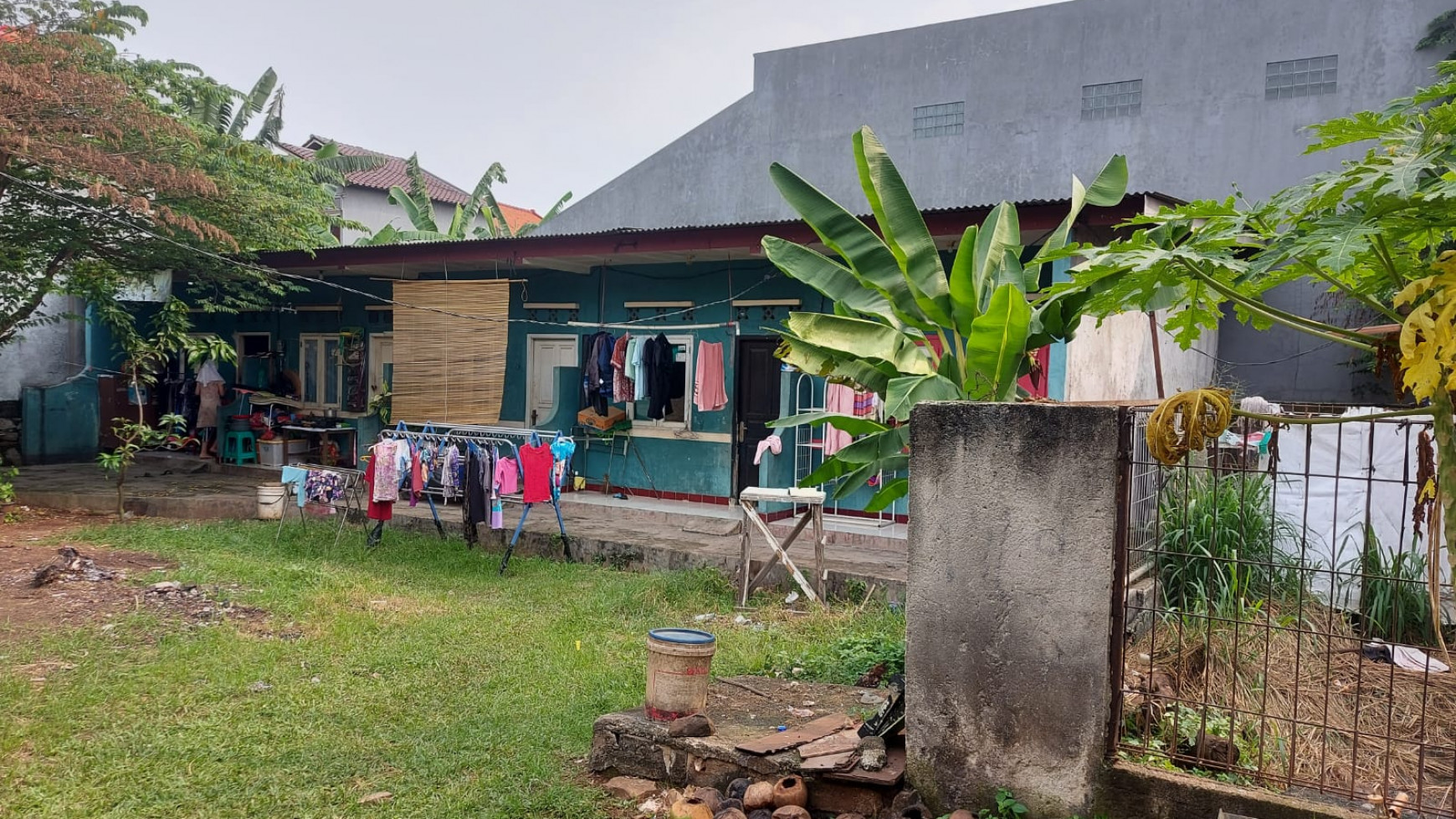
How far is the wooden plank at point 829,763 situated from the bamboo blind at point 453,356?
8445 mm

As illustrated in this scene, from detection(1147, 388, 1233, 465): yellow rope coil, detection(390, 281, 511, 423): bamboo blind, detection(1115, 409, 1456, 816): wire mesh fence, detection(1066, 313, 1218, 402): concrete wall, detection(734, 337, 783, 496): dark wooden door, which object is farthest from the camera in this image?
detection(390, 281, 511, 423): bamboo blind

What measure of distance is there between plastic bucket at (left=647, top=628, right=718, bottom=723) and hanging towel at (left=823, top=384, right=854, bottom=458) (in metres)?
5.06

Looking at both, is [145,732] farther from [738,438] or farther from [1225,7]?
[1225,7]

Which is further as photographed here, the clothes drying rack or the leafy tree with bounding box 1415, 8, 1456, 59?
the leafy tree with bounding box 1415, 8, 1456, 59

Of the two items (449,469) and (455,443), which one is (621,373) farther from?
(449,469)

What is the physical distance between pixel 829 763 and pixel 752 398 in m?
7.08

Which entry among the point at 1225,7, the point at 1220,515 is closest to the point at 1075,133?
the point at 1225,7

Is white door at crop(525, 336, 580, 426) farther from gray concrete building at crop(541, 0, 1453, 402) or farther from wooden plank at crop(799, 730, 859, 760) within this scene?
wooden plank at crop(799, 730, 859, 760)

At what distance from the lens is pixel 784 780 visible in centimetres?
418

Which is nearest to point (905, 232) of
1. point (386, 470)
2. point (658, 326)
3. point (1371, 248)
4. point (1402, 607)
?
point (1371, 248)

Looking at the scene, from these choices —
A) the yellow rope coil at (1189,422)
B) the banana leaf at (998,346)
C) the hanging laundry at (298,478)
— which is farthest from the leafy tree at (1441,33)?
the hanging laundry at (298,478)

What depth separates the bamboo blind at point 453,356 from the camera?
38.9ft

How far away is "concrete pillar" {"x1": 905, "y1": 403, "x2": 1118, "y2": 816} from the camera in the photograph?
367 cm

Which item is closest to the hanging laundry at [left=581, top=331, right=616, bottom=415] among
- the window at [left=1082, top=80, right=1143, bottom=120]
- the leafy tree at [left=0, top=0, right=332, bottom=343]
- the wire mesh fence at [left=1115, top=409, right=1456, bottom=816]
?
the leafy tree at [left=0, top=0, right=332, bottom=343]
